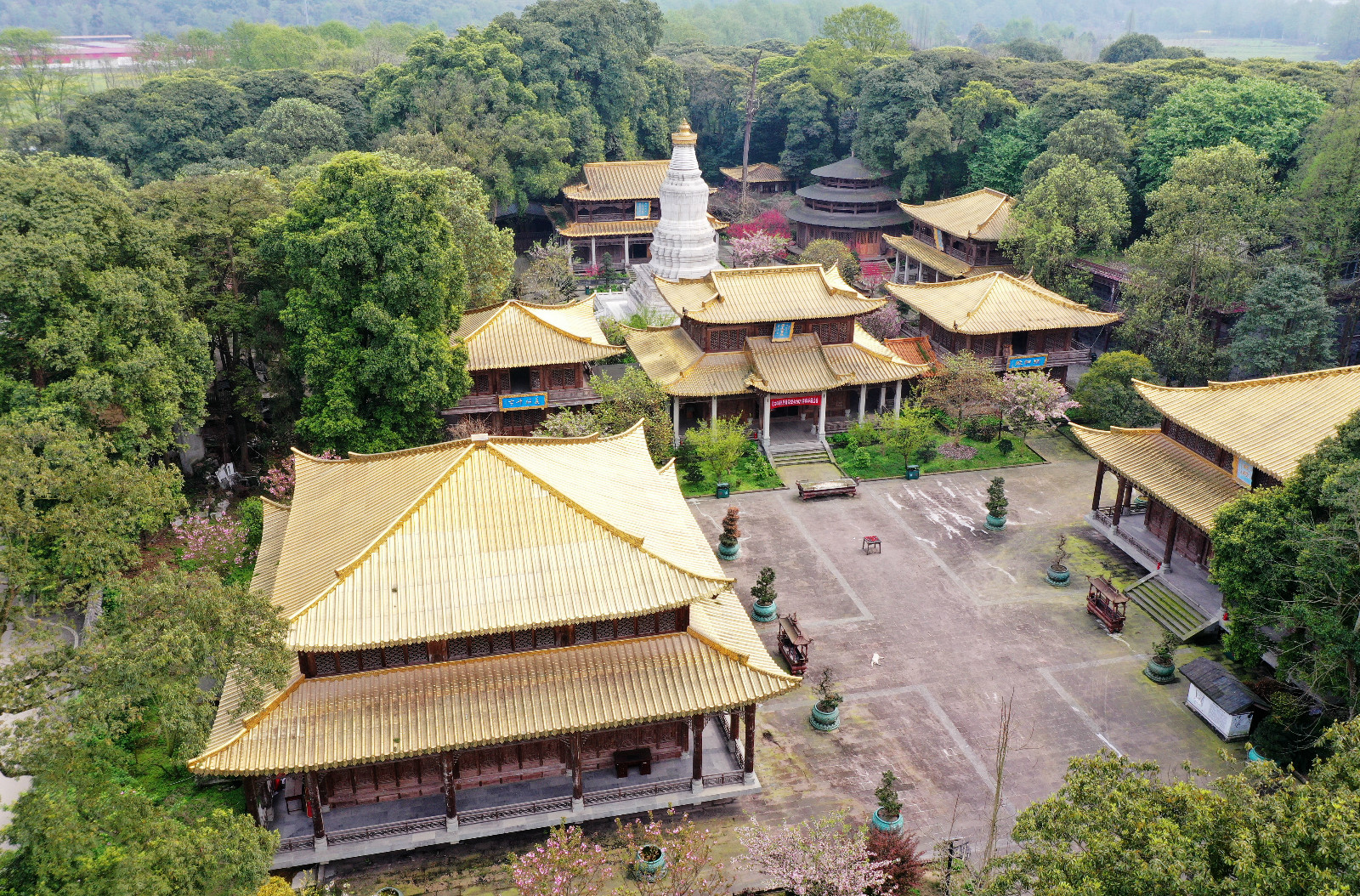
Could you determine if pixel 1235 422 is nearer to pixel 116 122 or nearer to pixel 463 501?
pixel 463 501

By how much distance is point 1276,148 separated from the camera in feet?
159

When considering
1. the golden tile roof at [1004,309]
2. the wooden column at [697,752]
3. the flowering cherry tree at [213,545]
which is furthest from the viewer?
the golden tile roof at [1004,309]

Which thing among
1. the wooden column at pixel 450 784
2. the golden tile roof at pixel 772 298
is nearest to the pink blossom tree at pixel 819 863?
the wooden column at pixel 450 784

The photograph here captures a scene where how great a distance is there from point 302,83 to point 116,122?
11957 millimetres

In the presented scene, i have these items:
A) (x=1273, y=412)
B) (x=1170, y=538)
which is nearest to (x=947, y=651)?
(x=1170, y=538)

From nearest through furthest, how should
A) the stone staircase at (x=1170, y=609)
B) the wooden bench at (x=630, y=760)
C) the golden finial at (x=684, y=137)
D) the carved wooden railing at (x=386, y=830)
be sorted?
1. the carved wooden railing at (x=386, y=830)
2. the wooden bench at (x=630, y=760)
3. the stone staircase at (x=1170, y=609)
4. the golden finial at (x=684, y=137)

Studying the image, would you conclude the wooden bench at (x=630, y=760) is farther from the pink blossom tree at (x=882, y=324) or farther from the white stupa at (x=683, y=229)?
the white stupa at (x=683, y=229)

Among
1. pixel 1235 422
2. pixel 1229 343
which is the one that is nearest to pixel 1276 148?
pixel 1229 343

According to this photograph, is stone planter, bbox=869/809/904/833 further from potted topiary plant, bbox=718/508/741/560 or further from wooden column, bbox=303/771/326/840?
potted topiary plant, bbox=718/508/741/560

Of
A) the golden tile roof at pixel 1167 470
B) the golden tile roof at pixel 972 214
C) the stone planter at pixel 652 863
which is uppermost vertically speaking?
the golden tile roof at pixel 972 214

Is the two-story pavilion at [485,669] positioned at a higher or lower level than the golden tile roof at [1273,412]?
lower

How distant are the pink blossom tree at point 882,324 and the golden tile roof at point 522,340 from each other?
14.2 meters

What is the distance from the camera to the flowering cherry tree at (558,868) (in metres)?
17.0

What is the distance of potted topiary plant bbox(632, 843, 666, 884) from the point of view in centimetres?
1945
